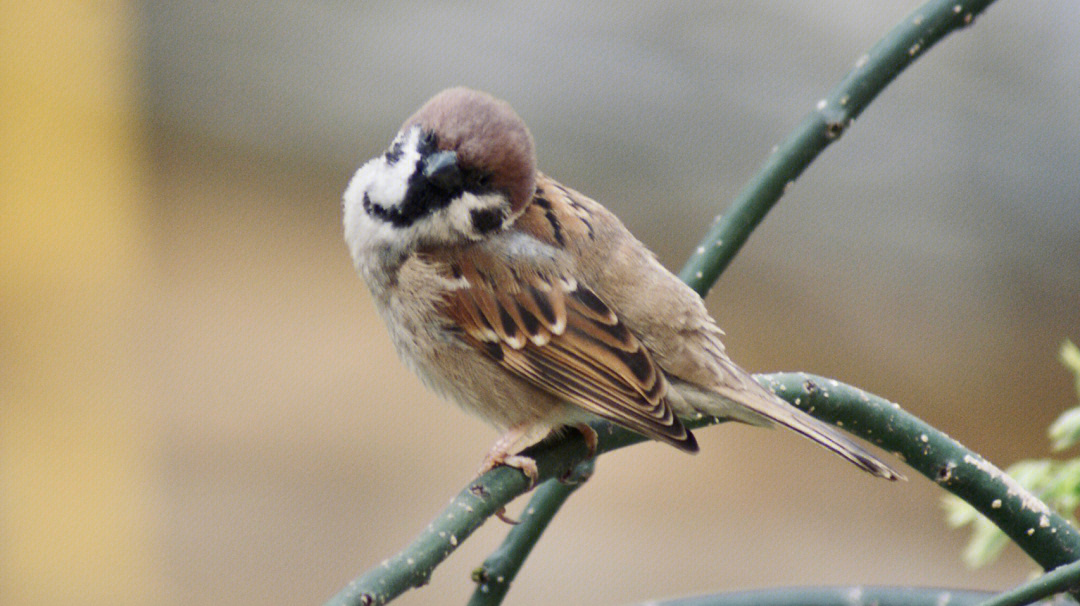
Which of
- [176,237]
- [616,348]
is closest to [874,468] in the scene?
[616,348]

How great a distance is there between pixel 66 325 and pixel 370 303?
121 cm

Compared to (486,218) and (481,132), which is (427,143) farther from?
(486,218)

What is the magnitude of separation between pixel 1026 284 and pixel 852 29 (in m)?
1.34

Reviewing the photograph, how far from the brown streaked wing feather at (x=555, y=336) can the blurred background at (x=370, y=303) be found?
264 cm

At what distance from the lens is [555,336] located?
82.1 inches

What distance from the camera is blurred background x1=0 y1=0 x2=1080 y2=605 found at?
4594 millimetres

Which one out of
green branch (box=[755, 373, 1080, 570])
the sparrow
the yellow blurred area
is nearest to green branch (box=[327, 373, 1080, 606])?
green branch (box=[755, 373, 1080, 570])

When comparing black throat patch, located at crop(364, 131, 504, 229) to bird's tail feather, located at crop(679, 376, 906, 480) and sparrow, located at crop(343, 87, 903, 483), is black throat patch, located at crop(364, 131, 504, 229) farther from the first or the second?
bird's tail feather, located at crop(679, 376, 906, 480)

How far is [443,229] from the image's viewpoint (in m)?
2.06

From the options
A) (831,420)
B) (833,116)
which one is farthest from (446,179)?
→ (831,420)

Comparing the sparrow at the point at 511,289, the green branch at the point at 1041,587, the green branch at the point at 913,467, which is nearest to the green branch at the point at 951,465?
the green branch at the point at 913,467

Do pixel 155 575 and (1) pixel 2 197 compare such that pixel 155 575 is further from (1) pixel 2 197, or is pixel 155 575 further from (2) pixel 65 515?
(1) pixel 2 197

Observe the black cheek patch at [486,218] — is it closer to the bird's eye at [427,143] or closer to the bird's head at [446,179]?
the bird's head at [446,179]

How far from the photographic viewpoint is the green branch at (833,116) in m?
1.65
